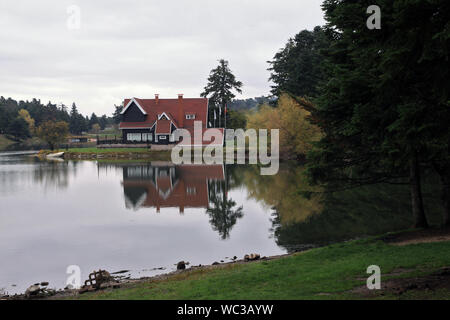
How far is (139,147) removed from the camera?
67.2m

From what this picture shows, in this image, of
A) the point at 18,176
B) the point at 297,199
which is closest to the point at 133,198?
the point at 297,199

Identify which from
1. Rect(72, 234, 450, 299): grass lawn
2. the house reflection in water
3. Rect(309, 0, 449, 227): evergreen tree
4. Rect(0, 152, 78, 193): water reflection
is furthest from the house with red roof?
Rect(72, 234, 450, 299): grass lawn

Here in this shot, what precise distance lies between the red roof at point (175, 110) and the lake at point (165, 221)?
33.7m

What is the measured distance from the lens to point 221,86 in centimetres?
7575

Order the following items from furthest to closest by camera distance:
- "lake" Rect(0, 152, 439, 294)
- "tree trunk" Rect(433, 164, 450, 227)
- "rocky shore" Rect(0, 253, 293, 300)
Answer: "lake" Rect(0, 152, 439, 294) → "tree trunk" Rect(433, 164, 450, 227) → "rocky shore" Rect(0, 253, 293, 300)

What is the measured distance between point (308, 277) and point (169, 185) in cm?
A: 2500

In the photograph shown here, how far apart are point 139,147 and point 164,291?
193 ft

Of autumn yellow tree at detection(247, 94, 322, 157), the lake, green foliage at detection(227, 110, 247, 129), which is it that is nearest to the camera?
the lake

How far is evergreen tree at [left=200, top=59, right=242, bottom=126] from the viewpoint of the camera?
75.4 meters

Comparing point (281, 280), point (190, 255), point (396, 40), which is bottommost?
point (190, 255)

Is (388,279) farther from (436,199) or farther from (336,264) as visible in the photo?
(436,199)

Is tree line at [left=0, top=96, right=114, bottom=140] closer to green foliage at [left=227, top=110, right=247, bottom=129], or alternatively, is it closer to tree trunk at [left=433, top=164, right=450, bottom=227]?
green foliage at [left=227, top=110, right=247, bottom=129]

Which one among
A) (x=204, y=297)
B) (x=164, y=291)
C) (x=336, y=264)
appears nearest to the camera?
(x=204, y=297)
